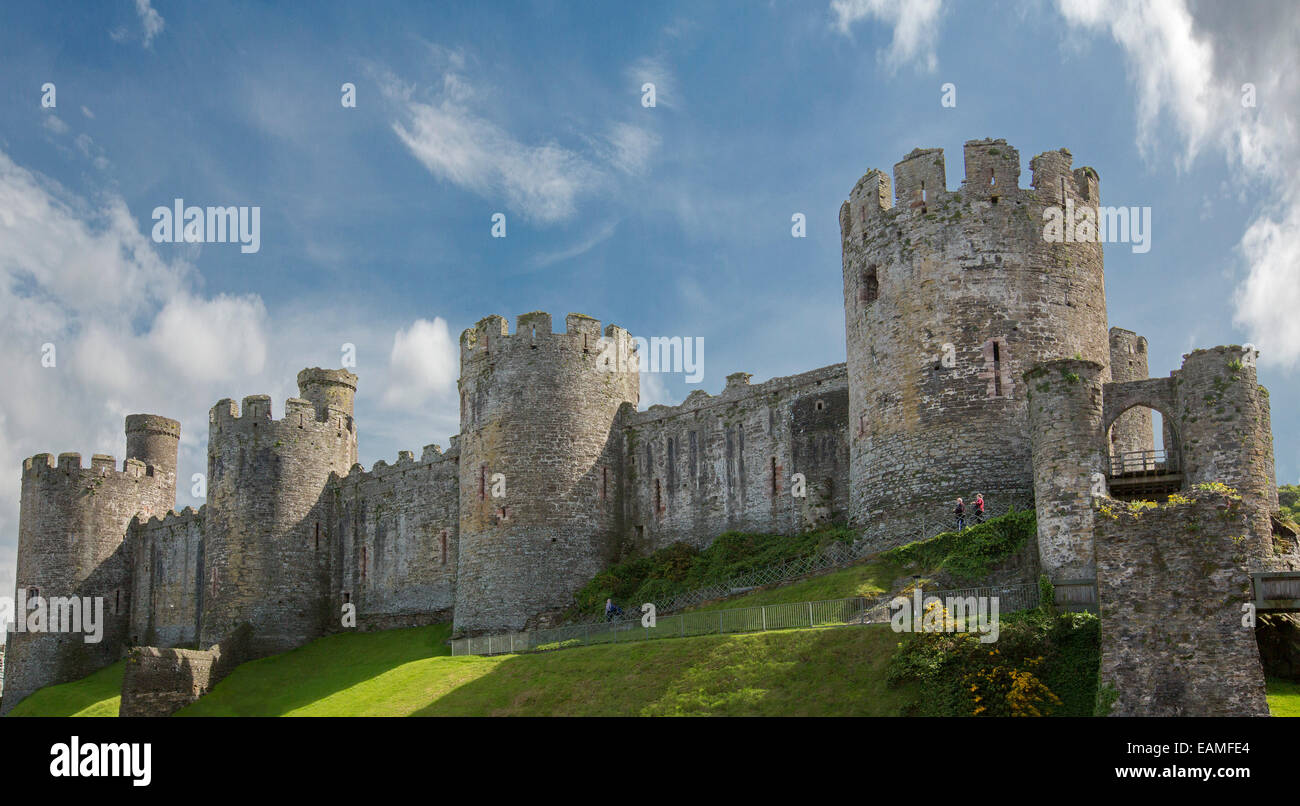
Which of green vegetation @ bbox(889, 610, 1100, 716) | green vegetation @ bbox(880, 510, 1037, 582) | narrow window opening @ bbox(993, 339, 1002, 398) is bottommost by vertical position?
green vegetation @ bbox(889, 610, 1100, 716)

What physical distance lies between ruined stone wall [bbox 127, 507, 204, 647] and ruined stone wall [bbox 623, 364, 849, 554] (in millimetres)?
25151

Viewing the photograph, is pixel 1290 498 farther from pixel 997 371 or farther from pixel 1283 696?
pixel 1283 696

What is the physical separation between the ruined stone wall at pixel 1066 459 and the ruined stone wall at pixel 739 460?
11472mm

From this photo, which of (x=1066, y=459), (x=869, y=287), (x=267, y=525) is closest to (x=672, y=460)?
(x=869, y=287)

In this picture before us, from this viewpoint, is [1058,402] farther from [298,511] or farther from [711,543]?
[298,511]

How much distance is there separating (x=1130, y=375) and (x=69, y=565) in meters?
48.3

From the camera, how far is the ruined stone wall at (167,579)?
57.0 m

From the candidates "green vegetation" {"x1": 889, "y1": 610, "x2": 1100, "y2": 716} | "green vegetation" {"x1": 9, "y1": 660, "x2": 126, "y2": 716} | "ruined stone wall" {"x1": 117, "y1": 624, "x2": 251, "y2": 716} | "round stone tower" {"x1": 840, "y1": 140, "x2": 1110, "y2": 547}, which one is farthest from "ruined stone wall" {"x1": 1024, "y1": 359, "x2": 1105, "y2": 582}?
"green vegetation" {"x1": 9, "y1": 660, "x2": 126, "y2": 716}

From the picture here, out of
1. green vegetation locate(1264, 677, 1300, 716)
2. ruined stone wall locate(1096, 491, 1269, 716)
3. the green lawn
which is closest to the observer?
ruined stone wall locate(1096, 491, 1269, 716)

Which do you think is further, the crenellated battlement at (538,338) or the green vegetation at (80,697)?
the green vegetation at (80,697)

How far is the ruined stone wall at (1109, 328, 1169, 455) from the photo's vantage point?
36.5 m

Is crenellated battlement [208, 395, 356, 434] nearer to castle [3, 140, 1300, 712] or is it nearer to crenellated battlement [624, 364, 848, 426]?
castle [3, 140, 1300, 712]

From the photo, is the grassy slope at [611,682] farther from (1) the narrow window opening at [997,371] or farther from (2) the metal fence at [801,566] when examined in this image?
(1) the narrow window opening at [997,371]

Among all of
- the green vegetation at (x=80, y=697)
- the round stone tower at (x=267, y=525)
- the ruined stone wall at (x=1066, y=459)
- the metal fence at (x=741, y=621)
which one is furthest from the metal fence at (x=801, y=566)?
the green vegetation at (x=80, y=697)
